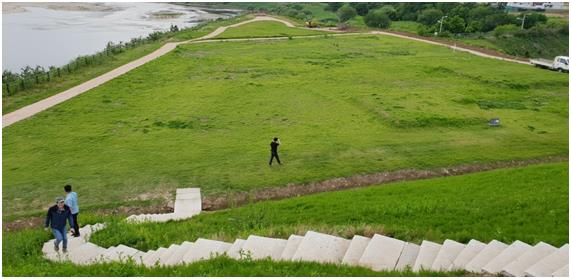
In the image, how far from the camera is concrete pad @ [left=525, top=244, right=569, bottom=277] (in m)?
7.69

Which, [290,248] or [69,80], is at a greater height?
[69,80]

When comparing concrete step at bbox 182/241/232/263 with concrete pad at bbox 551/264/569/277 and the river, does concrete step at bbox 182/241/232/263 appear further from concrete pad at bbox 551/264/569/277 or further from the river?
the river

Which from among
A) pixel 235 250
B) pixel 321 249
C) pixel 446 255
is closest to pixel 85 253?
pixel 235 250

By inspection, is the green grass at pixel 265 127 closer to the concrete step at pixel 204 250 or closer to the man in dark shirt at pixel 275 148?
the man in dark shirt at pixel 275 148

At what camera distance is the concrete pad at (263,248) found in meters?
9.56

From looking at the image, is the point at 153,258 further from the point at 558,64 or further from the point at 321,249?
the point at 558,64

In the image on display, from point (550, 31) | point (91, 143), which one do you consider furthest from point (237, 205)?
point (550, 31)

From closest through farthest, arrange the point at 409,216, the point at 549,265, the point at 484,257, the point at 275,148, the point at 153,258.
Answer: the point at 549,265
the point at 484,257
the point at 153,258
the point at 409,216
the point at 275,148

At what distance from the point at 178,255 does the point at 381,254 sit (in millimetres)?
4209

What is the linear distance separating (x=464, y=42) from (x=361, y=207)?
51.3 m

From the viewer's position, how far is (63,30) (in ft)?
227

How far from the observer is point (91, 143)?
70.0ft

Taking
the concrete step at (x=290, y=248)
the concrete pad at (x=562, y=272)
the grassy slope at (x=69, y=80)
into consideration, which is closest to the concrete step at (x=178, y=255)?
the concrete step at (x=290, y=248)

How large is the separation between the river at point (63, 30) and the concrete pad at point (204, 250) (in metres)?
38.9
